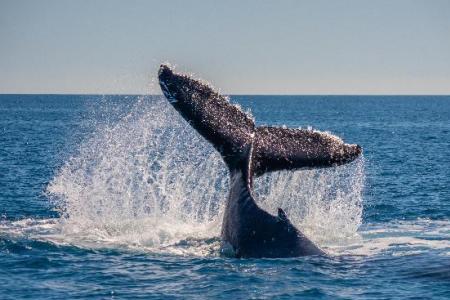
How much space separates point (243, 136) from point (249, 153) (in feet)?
0.97

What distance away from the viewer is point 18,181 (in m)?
30.1

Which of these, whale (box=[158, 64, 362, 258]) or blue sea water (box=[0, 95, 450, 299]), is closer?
blue sea water (box=[0, 95, 450, 299])

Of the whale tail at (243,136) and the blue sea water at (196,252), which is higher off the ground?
the whale tail at (243,136)

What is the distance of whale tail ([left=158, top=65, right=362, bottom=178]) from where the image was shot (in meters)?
12.8

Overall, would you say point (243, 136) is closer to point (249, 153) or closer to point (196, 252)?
point (249, 153)

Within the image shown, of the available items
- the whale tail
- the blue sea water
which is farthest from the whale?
the blue sea water

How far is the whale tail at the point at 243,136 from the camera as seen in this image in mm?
12836

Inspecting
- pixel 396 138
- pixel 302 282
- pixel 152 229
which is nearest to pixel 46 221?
pixel 152 229

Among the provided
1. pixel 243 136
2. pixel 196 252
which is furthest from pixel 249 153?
pixel 196 252

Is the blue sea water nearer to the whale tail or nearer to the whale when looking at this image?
the whale

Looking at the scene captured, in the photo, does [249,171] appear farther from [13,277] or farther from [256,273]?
[13,277]

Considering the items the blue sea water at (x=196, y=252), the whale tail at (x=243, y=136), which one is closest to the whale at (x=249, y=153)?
the whale tail at (x=243, y=136)

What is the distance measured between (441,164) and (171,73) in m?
29.2

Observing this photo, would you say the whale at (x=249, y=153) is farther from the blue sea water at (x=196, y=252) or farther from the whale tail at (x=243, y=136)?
the blue sea water at (x=196, y=252)
